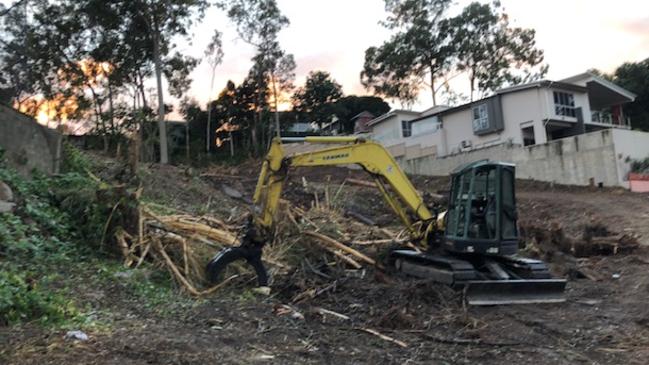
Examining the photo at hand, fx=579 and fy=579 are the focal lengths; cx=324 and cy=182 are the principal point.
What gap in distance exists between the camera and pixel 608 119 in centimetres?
3916

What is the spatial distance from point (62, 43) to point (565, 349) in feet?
116

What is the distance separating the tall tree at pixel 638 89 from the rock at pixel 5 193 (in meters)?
43.7

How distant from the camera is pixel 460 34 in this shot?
43656 millimetres

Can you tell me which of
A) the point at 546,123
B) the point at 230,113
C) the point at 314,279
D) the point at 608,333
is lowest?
the point at 608,333

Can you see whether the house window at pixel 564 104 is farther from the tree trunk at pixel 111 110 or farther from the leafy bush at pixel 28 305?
the leafy bush at pixel 28 305

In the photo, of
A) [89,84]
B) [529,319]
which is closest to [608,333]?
[529,319]

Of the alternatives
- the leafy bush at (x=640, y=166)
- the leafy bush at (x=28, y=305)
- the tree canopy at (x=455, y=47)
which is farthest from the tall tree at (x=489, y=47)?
the leafy bush at (x=28, y=305)

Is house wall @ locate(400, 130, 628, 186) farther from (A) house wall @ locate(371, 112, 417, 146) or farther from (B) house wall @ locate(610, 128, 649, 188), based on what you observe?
(A) house wall @ locate(371, 112, 417, 146)

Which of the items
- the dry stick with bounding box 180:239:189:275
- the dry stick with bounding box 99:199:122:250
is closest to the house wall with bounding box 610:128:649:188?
the dry stick with bounding box 180:239:189:275

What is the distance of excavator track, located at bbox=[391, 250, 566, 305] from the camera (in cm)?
871

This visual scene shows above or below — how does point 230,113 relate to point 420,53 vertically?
below

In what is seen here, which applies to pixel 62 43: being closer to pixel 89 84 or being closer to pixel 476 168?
pixel 89 84

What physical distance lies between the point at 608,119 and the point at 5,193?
38.5m

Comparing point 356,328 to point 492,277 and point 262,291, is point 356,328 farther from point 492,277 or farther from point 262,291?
point 492,277
